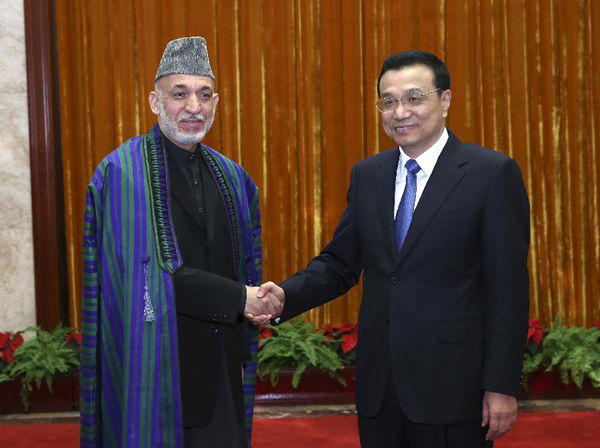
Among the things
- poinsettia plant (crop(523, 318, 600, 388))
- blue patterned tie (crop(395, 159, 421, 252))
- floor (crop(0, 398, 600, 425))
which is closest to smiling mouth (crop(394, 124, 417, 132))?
blue patterned tie (crop(395, 159, 421, 252))

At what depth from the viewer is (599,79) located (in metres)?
6.68

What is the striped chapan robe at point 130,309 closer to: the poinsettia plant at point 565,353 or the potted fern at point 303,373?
the potted fern at point 303,373

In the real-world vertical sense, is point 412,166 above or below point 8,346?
above

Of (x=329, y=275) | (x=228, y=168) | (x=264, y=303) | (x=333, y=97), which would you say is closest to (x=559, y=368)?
(x=333, y=97)

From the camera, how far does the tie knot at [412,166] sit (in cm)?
279

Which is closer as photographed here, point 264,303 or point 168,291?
point 168,291

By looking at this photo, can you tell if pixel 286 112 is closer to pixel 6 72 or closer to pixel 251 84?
pixel 251 84

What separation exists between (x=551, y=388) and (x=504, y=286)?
12.3ft

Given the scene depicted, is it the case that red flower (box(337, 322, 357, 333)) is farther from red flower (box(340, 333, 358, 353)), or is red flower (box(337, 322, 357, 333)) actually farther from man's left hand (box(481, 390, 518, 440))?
man's left hand (box(481, 390, 518, 440))

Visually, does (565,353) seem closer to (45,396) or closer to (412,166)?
(412,166)

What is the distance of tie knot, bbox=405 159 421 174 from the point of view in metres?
2.79

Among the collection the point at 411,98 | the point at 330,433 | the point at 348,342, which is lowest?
the point at 330,433

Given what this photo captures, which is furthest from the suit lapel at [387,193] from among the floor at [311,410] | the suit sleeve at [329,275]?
the floor at [311,410]

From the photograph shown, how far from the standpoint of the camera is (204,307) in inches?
119
